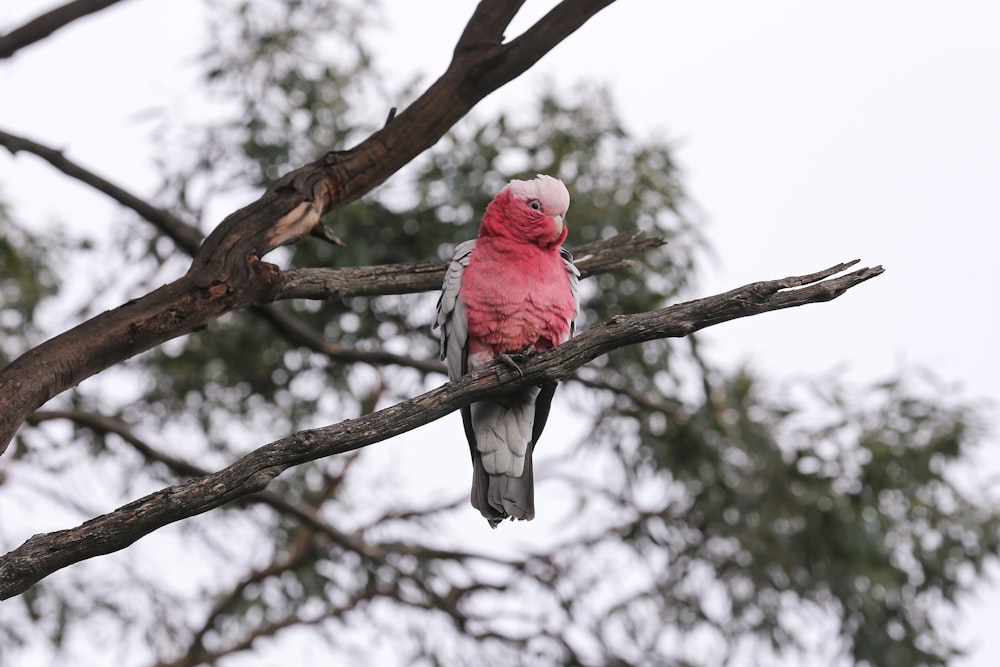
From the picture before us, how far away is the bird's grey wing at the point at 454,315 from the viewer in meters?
2.72

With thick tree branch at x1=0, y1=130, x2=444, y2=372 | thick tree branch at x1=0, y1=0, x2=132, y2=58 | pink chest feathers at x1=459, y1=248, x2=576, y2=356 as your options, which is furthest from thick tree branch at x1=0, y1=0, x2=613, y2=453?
thick tree branch at x1=0, y1=0, x2=132, y2=58

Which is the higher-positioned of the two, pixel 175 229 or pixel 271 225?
pixel 175 229

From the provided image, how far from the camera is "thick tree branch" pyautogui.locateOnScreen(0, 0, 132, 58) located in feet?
9.23

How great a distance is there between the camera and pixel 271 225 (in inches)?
105

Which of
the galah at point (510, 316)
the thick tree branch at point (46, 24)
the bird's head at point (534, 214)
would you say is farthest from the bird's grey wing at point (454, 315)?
the thick tree branch at point (46, 24)

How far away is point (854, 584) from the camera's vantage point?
4.81 m

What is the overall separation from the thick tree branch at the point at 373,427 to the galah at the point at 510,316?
359mm

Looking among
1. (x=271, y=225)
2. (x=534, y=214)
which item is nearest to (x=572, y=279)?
(x=534, y=214)

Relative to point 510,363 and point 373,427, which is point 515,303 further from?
point 373,427

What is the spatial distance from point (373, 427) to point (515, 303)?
63cm

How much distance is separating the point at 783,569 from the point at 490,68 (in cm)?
306

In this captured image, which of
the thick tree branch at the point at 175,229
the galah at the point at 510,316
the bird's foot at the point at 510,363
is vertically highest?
the thick tree branch at the point at 175,229

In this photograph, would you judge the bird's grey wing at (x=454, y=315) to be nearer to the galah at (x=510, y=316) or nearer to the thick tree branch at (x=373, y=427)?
the galah at (x=510, y=316)

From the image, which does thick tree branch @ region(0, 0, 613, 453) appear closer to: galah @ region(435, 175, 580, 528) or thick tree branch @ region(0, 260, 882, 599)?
galah @ region(435, 175, 580, 528)
